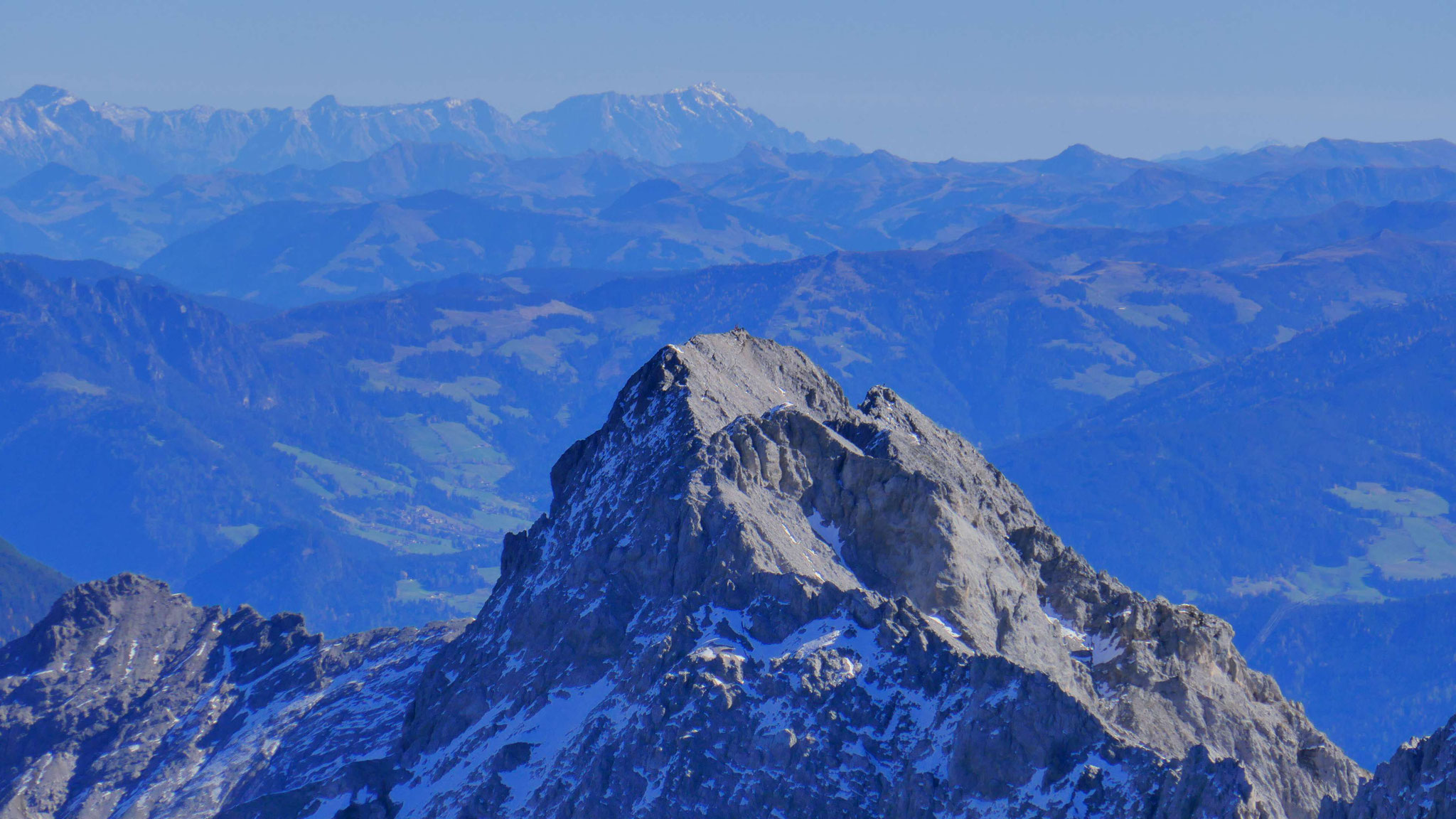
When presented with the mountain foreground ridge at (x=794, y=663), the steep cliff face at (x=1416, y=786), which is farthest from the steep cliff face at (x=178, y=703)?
the steep cliff face at (x=1416, y=786)

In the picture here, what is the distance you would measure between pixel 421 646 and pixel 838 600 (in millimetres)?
72647

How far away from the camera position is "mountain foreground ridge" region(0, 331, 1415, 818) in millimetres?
86750

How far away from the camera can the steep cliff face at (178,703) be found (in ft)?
480

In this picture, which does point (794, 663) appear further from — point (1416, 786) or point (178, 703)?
point (178, 703)

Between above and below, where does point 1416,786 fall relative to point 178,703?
below

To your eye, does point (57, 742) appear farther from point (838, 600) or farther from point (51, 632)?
point (838, 600)

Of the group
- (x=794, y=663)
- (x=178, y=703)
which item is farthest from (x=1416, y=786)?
(x=178, y=703)

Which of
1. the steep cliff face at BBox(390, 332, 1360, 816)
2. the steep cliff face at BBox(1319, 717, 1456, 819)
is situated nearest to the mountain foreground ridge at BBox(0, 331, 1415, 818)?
the steep cliff face at BBox(390, 332, 1360, 816)

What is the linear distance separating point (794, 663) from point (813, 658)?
1.17 meters

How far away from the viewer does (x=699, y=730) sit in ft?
303

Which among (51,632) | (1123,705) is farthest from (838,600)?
(51,632)

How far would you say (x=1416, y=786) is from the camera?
2781 inches

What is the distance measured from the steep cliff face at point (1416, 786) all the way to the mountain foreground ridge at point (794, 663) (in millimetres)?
5296

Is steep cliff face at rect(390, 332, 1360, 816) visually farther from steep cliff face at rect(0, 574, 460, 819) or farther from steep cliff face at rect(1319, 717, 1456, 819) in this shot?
steep cliff face at rect(0, 574, 460, 819)
